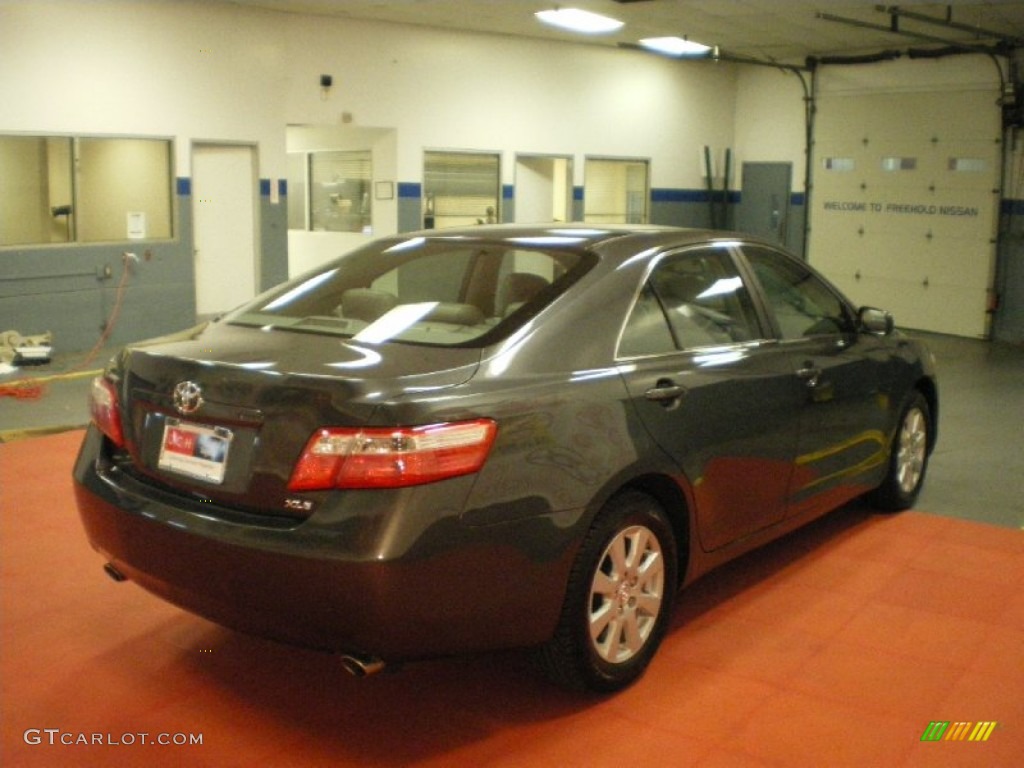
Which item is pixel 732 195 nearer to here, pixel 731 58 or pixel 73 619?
pixel 731 58

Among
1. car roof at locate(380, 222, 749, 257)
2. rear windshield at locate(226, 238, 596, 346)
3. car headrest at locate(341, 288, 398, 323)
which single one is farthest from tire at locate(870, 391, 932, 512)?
car headrest at locate(341, 288, 398, 323)

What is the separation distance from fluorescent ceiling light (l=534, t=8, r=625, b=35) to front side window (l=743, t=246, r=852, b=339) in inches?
311

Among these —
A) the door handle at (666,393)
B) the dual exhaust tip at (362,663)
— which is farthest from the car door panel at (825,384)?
the dual exhaust tip at (362,663)

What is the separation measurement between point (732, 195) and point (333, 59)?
23.8 feet

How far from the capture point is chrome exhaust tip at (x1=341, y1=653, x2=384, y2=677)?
2812mm

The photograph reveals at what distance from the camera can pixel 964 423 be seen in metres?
7.93

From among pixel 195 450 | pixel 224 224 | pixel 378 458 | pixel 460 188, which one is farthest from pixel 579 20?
pixel 378 458

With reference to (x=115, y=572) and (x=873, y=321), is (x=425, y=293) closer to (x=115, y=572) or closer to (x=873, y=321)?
(x=115, y=572)

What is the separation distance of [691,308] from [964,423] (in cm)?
486

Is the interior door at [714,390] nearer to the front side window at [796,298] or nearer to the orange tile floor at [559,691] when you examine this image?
the front side window at [796,298]

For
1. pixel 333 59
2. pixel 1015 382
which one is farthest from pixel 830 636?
pixel 333 59

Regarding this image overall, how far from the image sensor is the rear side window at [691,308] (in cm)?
359

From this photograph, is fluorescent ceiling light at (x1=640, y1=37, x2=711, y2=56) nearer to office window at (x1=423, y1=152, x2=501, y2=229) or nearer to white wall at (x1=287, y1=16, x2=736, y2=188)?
white wall at (x1=287, y1=16, x2=736, y2=188)

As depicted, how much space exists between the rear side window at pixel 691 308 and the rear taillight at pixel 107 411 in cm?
155
